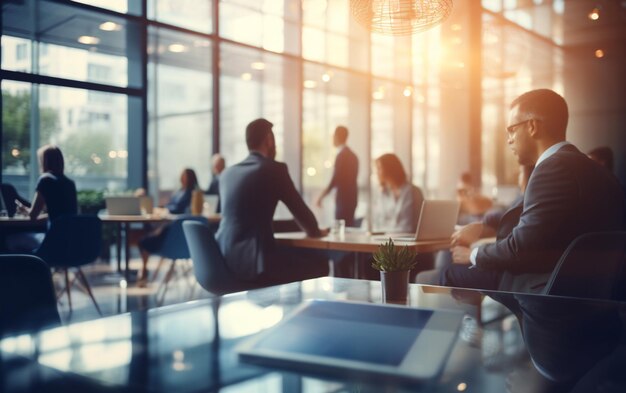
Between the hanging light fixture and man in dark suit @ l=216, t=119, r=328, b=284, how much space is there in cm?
109

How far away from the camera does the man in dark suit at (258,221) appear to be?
10.8 ft

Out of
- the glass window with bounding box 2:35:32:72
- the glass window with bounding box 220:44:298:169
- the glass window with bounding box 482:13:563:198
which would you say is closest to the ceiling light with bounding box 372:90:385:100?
the glass window with bounding box 220:44:298:169

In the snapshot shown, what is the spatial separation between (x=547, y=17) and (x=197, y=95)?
25.1 feet

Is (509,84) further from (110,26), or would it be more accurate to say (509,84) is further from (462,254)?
(462,254)

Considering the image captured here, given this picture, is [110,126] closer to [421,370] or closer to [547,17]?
[421,370]

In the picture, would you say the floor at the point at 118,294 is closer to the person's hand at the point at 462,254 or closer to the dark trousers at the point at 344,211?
the dark trousers at the point at 344,211

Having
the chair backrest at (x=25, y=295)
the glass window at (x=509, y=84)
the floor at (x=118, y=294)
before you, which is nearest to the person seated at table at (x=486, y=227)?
the chair backrest at (x=25, y=295)

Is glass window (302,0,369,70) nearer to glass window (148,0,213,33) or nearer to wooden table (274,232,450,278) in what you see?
glass window (148,0,213,33)

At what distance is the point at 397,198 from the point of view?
462 centimetres

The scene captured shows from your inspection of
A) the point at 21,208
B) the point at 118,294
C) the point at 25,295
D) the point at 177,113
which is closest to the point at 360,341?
the point at 25,295

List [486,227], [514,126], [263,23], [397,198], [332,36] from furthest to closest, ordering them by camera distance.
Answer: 1. [332,36]
2. [263,23]
3. [397,198]
4. [486,227]
5. [514,126]

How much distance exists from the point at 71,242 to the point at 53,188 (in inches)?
30.8

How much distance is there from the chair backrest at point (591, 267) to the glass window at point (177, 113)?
275 inches

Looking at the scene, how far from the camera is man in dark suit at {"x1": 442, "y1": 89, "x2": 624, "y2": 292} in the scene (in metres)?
2.02
